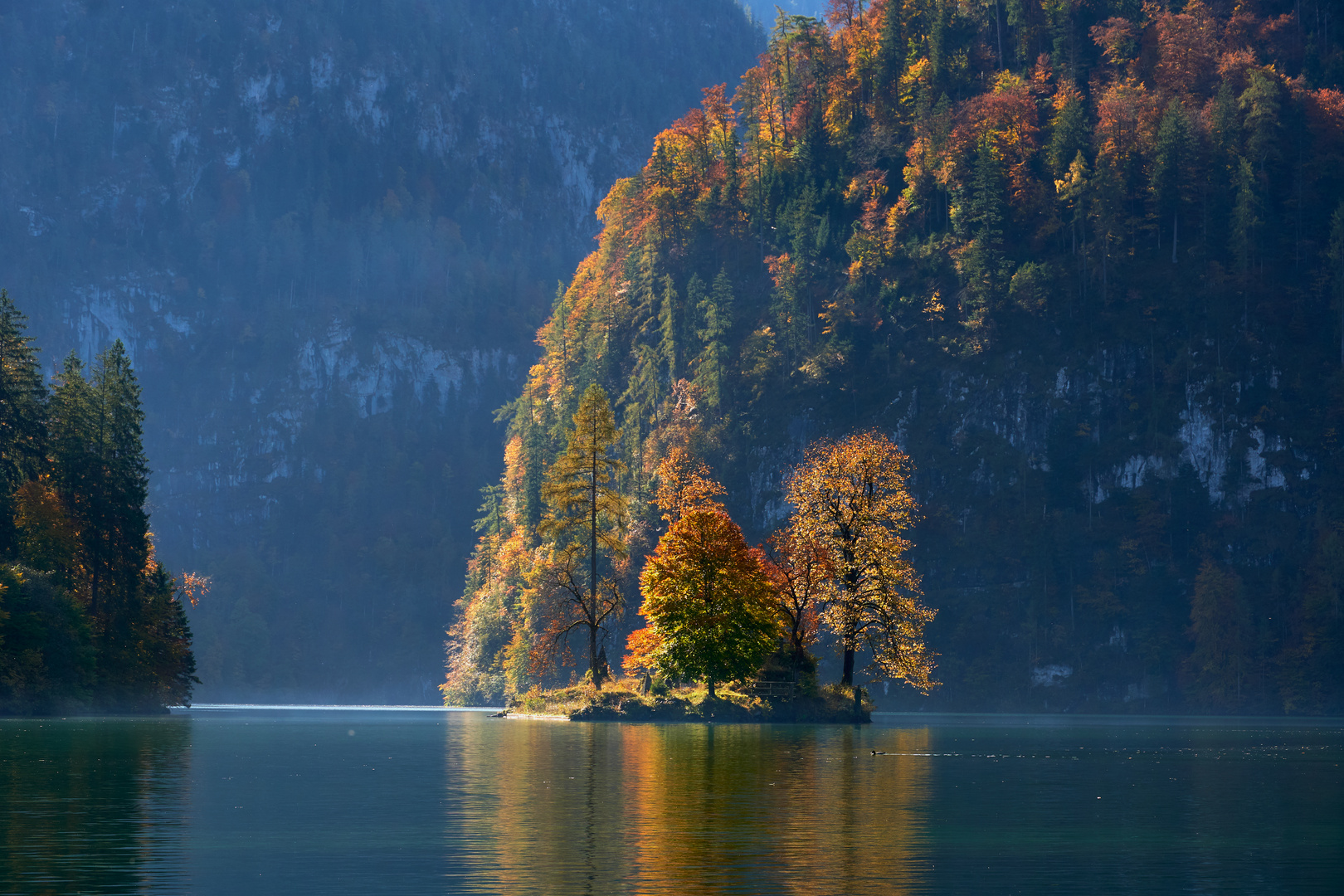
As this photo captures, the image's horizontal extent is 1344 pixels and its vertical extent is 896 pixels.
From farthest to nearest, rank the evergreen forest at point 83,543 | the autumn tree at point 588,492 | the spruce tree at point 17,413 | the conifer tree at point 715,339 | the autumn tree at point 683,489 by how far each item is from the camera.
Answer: the conifer tree at point 715,339 < the autumn tree at point 588,492 < the spruce tree at point 17,413 < the evergreen forest at point 83,543 < the autumn tree at point 683,489

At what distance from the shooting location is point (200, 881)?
21141 millimetres

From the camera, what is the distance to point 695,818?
29188 mm

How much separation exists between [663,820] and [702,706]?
180 ft

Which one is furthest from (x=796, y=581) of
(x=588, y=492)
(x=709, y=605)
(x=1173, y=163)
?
(x=1173, y=163)

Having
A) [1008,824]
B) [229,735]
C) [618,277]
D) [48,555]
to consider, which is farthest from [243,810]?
[618,277]

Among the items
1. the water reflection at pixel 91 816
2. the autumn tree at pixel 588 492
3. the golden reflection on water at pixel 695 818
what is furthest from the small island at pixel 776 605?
the water reflection at pixel 91 816

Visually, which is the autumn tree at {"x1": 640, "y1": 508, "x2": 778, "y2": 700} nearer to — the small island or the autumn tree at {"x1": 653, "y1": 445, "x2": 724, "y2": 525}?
the small island

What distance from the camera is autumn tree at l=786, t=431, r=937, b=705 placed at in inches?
3211

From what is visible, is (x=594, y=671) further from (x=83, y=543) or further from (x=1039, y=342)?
(x=1039, y=342)

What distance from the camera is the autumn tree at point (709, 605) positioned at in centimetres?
8138

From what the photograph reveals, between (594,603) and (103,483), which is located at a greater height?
(103,483)

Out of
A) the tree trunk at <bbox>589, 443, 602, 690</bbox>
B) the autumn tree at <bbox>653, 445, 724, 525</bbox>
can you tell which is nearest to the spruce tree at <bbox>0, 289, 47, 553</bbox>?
the tree trunk at <bbox>589, 443, 602, 690</bbox>

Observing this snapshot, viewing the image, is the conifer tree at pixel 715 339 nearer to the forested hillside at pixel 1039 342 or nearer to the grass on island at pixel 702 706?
the forested hillside at pixel 1039 342

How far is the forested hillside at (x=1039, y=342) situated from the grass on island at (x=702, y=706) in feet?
174
